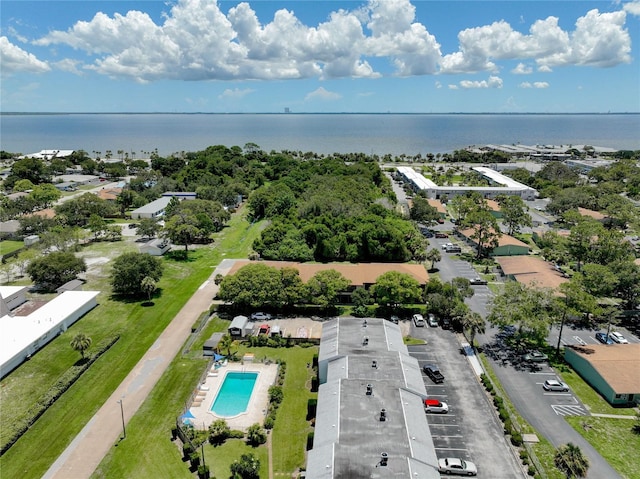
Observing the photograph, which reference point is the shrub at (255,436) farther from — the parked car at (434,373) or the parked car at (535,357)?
the parked car at (535,357)

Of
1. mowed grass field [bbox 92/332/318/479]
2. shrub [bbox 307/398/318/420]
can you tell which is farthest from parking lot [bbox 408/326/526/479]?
mowed grass field [bbox 92/332/318/479]

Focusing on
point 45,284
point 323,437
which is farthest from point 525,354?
point 45,284

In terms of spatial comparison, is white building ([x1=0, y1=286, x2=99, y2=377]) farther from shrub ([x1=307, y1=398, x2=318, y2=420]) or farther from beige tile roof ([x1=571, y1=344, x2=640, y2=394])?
beige tile roof ([x1=571, y1=344, x2=640, y2=394])

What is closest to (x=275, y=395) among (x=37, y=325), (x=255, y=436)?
(x=255, y=436)

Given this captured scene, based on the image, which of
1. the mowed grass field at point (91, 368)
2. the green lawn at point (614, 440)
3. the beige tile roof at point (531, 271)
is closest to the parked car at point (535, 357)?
the green lawn at point (614, 440)

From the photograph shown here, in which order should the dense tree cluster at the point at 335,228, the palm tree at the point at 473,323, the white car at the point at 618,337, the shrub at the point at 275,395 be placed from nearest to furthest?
the shrub at the point at 275,395, the palm tree at the point at 473,323, the white car at the point at 618,337, the dense tree cluster at the point at 335,228

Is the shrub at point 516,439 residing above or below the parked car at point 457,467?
above

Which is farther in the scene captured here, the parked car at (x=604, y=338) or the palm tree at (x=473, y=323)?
the parked car at (x=604, y=338)
